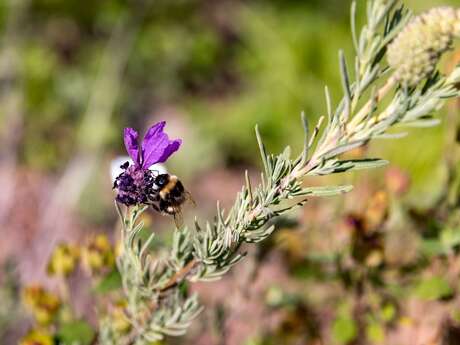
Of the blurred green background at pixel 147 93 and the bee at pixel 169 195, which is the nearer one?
the bee at pixel 169 195

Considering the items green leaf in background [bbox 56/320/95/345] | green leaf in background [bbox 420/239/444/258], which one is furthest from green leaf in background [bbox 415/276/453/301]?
green leaf in background [bbox 56/320/95/345]

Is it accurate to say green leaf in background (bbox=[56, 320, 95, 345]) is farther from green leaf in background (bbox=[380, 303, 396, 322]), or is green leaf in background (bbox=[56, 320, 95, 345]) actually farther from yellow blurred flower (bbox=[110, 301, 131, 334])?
green leaf in background (bbox=[380, 303, 396, 322])

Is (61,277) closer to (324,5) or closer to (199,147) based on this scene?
(199,147)

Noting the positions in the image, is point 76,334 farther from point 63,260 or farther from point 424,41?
point 424,41

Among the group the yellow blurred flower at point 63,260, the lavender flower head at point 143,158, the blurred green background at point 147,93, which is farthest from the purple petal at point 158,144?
the blurred green background at point 147,93

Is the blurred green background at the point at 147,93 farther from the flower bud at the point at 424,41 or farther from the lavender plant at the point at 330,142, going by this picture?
the flower bud at the point at 424,41

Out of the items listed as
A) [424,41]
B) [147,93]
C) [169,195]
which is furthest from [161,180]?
[147,93]

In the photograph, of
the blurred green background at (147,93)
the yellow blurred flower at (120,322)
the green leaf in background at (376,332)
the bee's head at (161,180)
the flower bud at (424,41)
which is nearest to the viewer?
the flower bud at (424,41)
